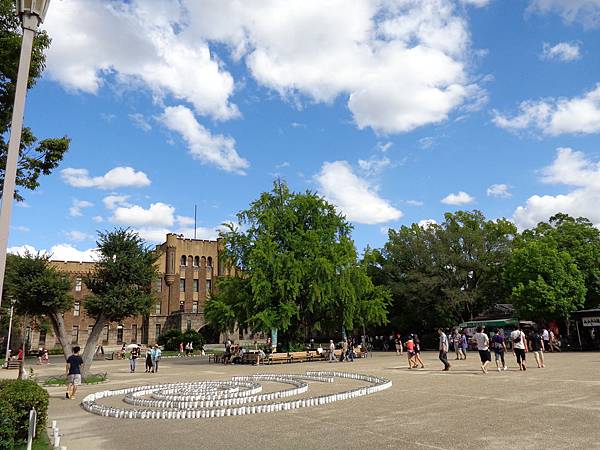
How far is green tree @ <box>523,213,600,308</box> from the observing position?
1598 inches

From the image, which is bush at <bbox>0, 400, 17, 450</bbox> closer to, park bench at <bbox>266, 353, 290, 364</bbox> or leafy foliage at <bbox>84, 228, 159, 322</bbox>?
leafy foliage at <bbox>84, 228, 159, 322</bbox>

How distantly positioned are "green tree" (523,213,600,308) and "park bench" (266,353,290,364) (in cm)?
2419

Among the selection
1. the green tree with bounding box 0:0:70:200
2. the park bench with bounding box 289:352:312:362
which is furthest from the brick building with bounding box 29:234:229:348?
the green tree with bounding box 0:0:70:200

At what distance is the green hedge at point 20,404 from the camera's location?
7703mm

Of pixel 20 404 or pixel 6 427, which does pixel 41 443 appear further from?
pixel 6 427

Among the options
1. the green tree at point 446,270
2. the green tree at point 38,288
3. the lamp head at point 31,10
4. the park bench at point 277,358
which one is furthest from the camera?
the green tree at point 446,270

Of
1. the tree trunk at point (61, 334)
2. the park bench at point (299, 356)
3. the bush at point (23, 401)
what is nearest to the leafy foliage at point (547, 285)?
the park bench at point (299, 356)

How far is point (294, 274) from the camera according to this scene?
3497 cm

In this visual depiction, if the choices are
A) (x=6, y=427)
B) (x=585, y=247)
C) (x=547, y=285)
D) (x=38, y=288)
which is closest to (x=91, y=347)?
(x=38, y=288)

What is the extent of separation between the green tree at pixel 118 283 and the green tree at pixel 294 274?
33.2 ft

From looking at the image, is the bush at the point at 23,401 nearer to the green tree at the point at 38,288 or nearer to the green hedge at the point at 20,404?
the green hedge at the point at 20,404

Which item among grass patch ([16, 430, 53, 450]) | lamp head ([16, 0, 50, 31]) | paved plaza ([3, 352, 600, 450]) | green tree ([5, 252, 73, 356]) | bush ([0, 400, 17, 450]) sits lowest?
paved plaza ([3, 352, 600, 450])

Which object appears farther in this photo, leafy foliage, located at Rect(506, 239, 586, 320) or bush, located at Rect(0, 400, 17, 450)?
leafy foliage, located at Rect(506, 239, 586, 320)

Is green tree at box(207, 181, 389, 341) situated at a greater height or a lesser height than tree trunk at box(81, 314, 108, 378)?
greater
